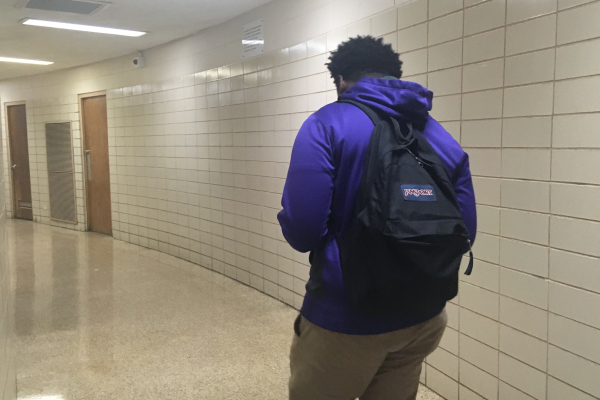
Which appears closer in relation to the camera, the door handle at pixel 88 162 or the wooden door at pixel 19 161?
the door handle at pixel 88 162

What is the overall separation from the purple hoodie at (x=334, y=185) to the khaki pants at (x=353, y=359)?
4 centimetres

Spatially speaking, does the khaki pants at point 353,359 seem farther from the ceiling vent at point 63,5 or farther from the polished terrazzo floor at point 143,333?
the ceiling vent at point 63,5

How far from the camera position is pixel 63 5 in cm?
415

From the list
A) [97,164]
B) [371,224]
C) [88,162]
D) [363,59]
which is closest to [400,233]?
[371,224]

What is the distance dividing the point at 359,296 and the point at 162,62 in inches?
203

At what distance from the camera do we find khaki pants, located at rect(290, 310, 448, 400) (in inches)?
52.3

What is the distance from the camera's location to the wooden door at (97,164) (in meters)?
7.15

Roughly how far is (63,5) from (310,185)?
3807mm

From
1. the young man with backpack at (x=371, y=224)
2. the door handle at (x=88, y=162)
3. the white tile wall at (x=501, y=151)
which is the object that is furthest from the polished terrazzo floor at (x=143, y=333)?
the door handle at (x=88, y=162)

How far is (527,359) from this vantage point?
83.1 inches

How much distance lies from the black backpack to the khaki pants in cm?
11

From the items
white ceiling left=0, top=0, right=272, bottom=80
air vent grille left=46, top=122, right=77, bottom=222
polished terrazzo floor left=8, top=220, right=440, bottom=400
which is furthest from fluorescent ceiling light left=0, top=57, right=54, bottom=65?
polished terrazzo floor left=8, top=220, right=440, bottom=400

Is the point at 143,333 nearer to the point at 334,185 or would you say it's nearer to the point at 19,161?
the point at 334,185

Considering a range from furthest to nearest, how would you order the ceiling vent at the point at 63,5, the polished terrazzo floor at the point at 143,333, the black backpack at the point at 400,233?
1. the ceiling vent at the point at 63,5
2. the polished terrazzo floor at the point at 143,333
3. the black backpack at the point at 400,233
